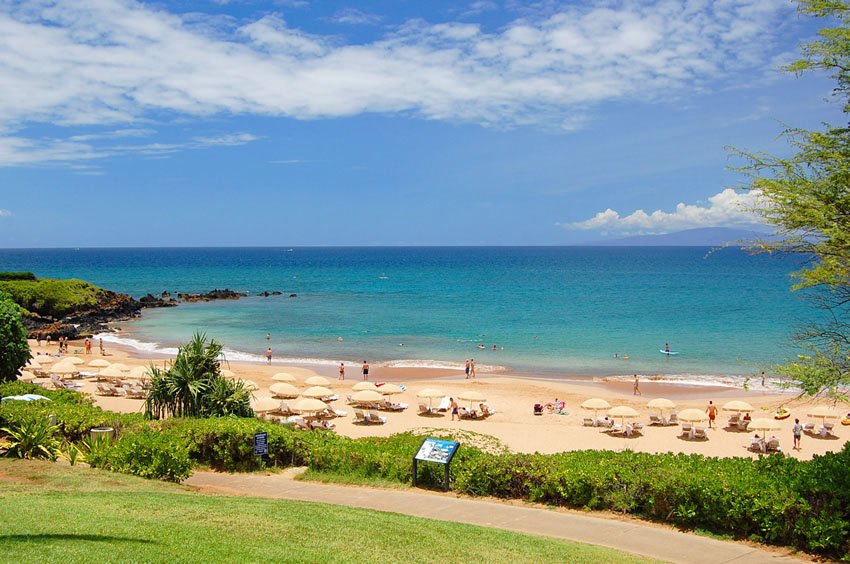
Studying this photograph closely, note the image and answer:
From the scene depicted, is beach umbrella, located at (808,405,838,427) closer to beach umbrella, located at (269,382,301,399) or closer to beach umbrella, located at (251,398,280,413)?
beach umbrella, located at (251,398,280,413)

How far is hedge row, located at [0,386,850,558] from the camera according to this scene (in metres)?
10.0

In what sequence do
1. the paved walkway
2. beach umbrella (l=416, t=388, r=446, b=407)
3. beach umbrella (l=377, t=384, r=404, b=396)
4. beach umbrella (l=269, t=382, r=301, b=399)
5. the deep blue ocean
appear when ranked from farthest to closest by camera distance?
the deep blue ocean, beach umbrella (l=377, t=384, r=404, b=396), beach umbrella (l=416, t=388, r=446, b=407), beach umbrella (l=269, t=382, r=301, b=399), the paved walkway

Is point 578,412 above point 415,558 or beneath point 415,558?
beneath

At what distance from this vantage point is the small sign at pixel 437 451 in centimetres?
1343

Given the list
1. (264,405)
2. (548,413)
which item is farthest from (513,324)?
(264,405)

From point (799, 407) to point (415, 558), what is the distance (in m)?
27.4

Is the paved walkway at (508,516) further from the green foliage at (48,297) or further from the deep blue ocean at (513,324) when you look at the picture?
the green foliage at (48,297)

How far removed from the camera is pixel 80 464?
46.8ft

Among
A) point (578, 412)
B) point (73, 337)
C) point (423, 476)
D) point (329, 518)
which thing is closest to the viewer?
point (329, 518)

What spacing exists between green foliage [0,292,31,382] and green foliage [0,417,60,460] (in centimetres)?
116

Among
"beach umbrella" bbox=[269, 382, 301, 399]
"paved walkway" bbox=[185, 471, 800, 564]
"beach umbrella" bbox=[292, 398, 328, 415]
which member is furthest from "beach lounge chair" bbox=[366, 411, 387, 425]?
"paved walkway" bbox=[185, 471, 800, 564]

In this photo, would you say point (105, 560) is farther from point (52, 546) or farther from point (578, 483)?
point (578, 483)

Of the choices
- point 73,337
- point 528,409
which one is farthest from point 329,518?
point 73,337

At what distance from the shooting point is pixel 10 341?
14.1 metres
